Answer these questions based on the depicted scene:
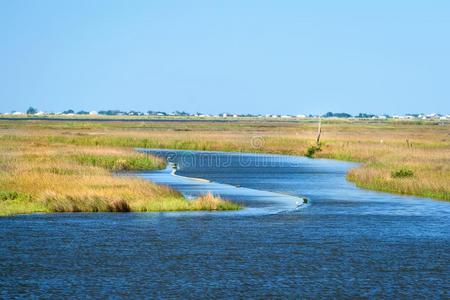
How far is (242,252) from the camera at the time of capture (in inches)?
1028

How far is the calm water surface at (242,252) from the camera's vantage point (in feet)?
70.7

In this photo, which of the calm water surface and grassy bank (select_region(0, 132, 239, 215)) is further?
grassy bank (select_region(0, 132, 239, 215))

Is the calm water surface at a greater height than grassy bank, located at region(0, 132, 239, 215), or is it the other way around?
grassy bank, located at region(0, 132, 239, 215)

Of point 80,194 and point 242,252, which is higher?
point 80,194

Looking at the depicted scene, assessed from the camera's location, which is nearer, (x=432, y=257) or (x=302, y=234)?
(x=432, y=257)

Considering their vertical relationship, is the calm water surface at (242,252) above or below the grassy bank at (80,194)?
below

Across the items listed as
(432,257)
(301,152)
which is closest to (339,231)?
(432,257)

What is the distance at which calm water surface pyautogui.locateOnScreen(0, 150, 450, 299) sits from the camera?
21547 mm

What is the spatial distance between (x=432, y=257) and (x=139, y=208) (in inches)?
508

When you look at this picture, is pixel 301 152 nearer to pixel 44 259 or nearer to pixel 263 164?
pixel 263 164

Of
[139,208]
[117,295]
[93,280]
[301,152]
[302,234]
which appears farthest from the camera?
[301,152]

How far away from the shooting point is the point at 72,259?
2477 cm

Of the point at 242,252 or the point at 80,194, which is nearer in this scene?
the point at 242,252

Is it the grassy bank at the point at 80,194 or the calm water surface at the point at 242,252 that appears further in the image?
the grassy bank at the point at 80,194
